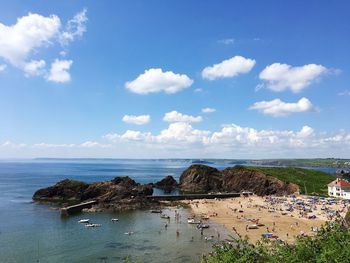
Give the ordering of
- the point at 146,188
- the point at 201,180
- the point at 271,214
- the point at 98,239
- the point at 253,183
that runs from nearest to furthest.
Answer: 1. the point at 98,239
2. the point at 271,214
3. the point at 146,188
4. the point at 253,183
5. the point at 201,180

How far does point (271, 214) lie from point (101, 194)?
2090 inches

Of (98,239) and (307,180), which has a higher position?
(307,180)

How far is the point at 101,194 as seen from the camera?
366 feet

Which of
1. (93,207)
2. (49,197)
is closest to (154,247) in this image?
(93,207)

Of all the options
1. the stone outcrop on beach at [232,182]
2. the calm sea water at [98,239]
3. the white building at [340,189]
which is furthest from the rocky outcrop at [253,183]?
the calm sea water at [98,239]

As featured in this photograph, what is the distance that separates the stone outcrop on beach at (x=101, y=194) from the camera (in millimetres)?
→ 103150

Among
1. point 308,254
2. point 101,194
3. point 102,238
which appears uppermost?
point 308,254

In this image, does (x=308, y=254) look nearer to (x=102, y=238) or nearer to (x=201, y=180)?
(x=102, y=238)

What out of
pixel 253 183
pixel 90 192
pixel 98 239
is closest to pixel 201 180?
pixel 253 183

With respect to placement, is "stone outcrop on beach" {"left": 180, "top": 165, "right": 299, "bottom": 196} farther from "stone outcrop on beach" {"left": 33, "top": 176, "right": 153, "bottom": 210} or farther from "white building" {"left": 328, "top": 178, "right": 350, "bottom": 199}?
"stone outcrop on beach" {"left": 33, "top": 176, "right": 153, "bottom": 210}

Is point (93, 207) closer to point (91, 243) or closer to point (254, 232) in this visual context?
point (91, 243)

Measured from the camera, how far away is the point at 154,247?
5944 cm

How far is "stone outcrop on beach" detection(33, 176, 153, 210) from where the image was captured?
10315 centimetres

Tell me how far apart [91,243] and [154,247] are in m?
11.9
